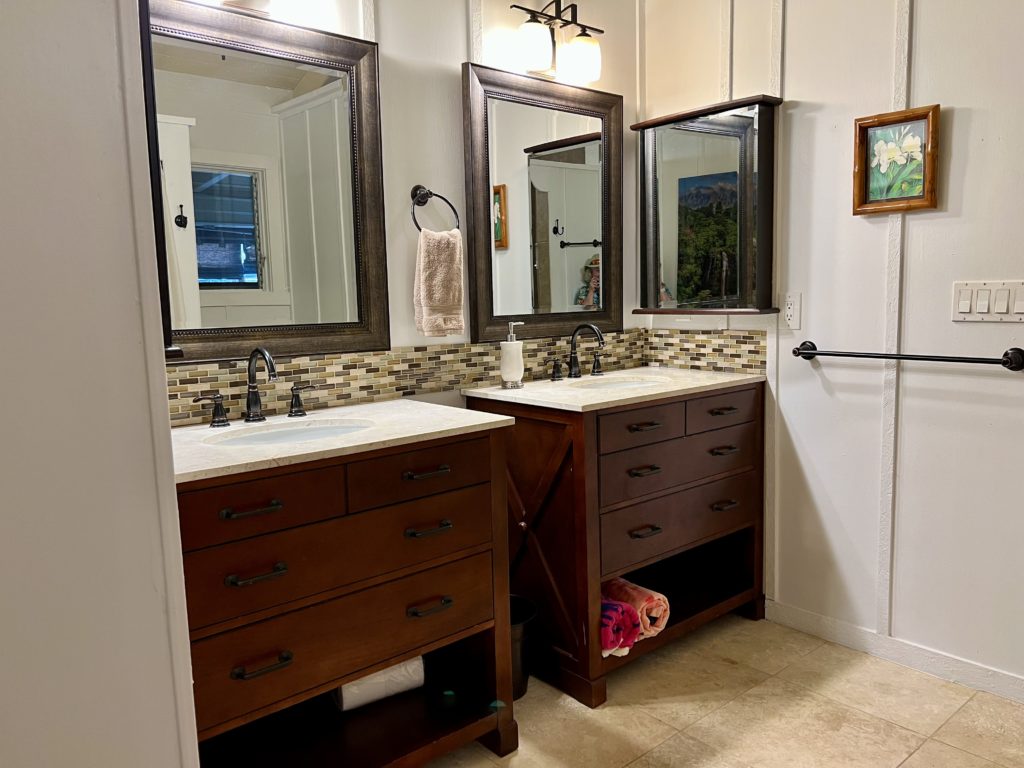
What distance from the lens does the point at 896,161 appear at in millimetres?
2320

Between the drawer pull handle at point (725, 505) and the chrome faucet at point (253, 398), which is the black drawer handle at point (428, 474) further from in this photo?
the drawer pull handle at point (725, 505)

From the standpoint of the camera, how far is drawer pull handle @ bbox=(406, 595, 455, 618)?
181 centimetres

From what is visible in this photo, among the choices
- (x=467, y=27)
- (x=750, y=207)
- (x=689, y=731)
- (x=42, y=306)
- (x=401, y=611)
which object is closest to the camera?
(x=42, y=306)

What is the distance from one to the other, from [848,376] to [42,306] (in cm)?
236

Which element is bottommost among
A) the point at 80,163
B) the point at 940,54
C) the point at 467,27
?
the point at 80,163

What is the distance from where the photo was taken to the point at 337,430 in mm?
2066

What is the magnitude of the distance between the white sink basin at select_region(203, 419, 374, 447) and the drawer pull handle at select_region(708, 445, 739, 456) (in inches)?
47.4

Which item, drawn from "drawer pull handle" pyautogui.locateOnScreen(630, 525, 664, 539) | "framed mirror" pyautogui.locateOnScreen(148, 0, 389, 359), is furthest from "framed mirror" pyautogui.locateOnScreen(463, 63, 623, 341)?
"drawer pull handle" pyautogui.locateOnScreen(630, 525, 664, 539)

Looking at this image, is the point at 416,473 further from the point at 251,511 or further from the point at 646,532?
the point at 646,532

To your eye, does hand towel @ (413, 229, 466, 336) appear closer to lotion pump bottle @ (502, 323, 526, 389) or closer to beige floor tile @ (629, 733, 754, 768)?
lotion pump bottle @ (502, 323, 526, 389)

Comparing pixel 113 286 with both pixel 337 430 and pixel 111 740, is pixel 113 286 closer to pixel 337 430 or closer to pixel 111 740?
pixel 111 740

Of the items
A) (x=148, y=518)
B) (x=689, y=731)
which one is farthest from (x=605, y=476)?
(x=148, y=518)

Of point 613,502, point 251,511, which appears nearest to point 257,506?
point 251,511

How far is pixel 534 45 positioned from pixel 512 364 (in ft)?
3.51
